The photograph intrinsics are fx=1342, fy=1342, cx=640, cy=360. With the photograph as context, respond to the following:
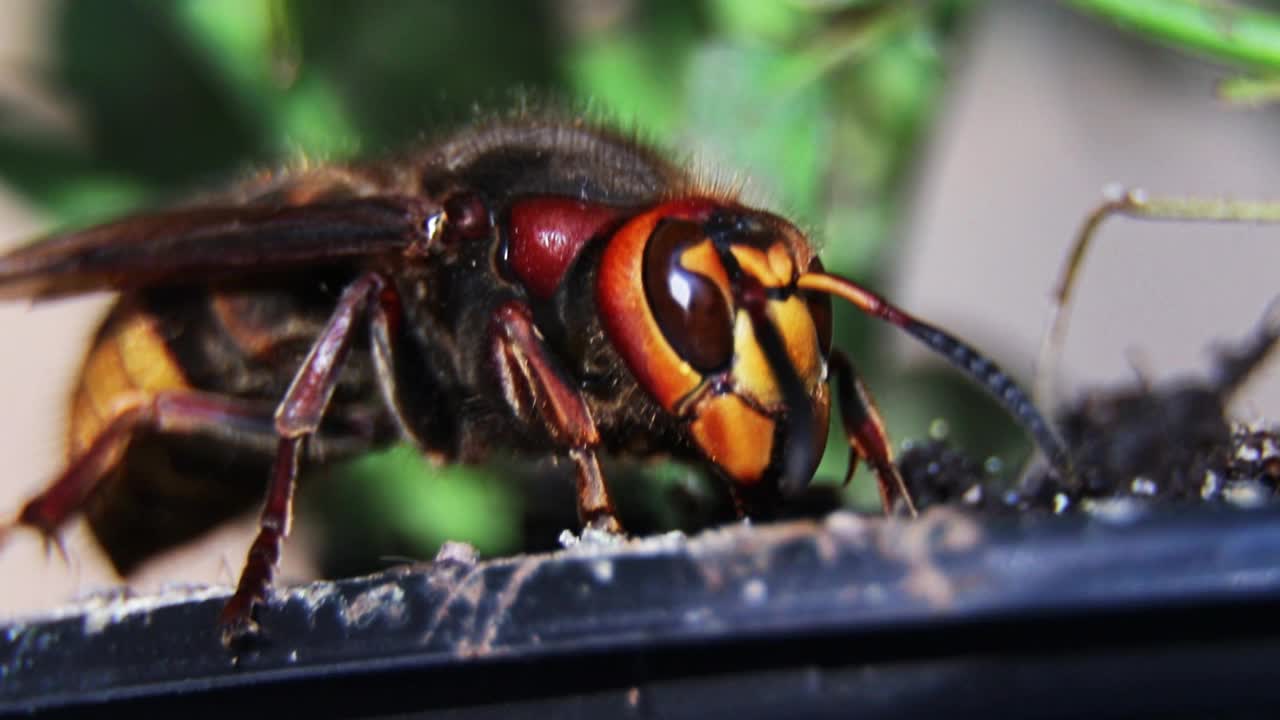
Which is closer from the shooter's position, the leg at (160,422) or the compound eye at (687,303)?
the compound eye at (687,303)

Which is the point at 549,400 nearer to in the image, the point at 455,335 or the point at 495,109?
the point at 455,335

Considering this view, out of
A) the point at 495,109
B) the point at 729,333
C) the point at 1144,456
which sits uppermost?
the point at 495,109

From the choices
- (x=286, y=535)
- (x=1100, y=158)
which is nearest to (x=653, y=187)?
(x=286, y=535)

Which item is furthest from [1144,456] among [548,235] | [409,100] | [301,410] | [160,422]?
[409,100]

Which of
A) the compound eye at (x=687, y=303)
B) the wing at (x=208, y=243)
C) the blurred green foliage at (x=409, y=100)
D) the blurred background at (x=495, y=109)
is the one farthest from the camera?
the blurred green foliage at (x=409, y=100)

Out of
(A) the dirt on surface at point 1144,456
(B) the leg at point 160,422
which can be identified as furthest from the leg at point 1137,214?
(B) the leg at point 160,422

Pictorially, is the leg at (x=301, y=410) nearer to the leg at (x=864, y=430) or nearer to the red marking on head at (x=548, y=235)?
the red marking on head at (x=548, y=235)
